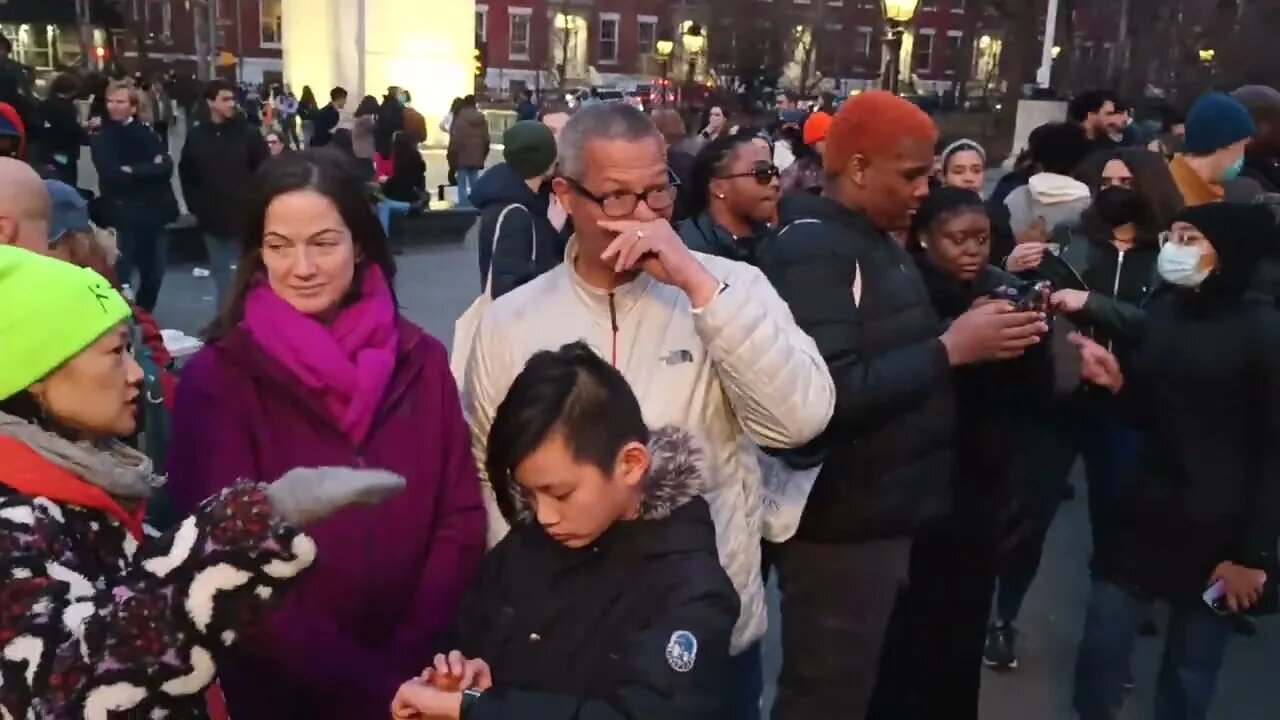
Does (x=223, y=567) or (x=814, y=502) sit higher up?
(x=223, y=567)

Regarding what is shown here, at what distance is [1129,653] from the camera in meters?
3.46

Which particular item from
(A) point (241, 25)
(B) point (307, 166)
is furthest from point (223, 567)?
(A) point (241, 25)

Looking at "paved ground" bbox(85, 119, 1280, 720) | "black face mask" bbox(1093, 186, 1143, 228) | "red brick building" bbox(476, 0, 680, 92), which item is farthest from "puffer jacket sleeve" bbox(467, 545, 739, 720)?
"red brick building" bbox(476, 0, 680, 92)

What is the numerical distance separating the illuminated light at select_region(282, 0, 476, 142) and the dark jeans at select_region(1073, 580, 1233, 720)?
16095 mm

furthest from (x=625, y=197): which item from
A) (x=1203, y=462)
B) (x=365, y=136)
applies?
(x=365, y=136)

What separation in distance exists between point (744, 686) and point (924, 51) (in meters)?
64.5

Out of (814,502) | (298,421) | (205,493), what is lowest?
(814,502)

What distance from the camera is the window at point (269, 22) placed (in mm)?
52688

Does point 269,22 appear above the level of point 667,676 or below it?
above

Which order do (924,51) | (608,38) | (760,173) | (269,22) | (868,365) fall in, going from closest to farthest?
(868,365), (760,173), (269,22), (608,38), (924,51)

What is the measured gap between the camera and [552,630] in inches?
73.2

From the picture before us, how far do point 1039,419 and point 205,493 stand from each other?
3154 mm

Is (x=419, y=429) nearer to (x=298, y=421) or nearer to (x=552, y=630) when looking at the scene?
(x=298, y=421)

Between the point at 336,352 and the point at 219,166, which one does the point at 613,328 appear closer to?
the point at 336,352
